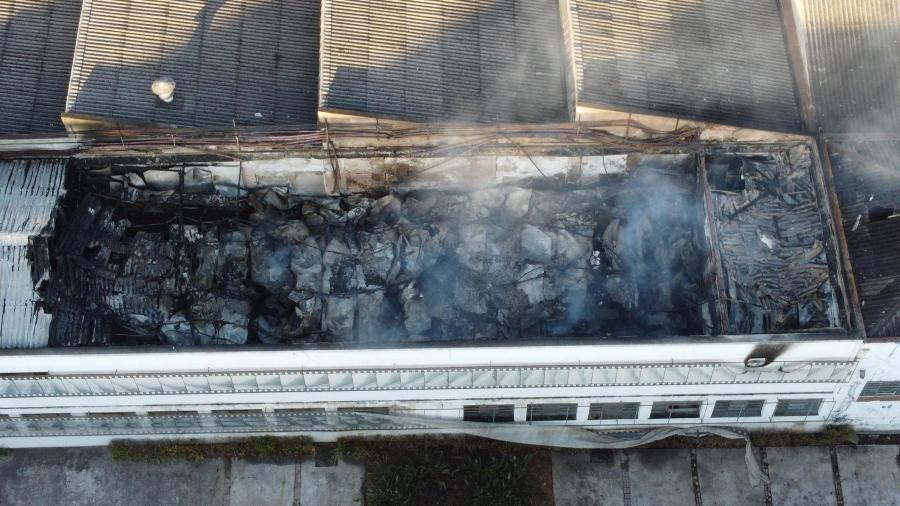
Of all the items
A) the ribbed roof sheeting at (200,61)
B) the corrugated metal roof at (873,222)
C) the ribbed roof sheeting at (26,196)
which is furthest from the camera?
the ribbed roof sheeting at (200,61)

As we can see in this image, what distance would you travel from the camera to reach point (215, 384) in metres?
21.3

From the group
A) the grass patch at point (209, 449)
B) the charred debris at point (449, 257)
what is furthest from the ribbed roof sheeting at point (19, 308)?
the grass patch at point (209, 449)

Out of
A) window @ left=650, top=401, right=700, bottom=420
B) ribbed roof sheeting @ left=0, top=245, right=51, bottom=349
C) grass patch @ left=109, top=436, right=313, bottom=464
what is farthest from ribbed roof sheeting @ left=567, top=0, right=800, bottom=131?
ribbed roof sheeting @ left=0, top=245, right=51, bottom=349

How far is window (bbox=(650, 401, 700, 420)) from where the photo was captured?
2308 cm

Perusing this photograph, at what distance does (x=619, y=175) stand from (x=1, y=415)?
17173mm

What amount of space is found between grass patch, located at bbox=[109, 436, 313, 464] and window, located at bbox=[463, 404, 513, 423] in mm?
4923

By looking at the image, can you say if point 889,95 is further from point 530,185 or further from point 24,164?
point 24,164

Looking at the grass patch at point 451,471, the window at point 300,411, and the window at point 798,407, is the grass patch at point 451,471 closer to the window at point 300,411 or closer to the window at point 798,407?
the window at point 300,411

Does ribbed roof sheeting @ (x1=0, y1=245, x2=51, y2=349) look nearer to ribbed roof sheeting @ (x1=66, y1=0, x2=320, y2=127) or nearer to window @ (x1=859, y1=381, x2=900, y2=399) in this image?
ribbed roof sheeting @ (x1=66, y1=0, x2=320, y2=127)

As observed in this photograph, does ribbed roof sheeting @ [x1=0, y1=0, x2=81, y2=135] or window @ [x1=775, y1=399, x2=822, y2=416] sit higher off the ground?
ribbed roof sheeting @ [x1=0, y1=0, x2=81, y2=135]

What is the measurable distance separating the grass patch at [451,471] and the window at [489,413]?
164 centimetres

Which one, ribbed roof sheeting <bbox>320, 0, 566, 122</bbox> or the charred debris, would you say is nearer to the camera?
the charred debris

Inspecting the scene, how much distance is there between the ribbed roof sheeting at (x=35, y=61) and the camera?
972 inches

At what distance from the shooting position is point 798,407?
2358 centimetres
